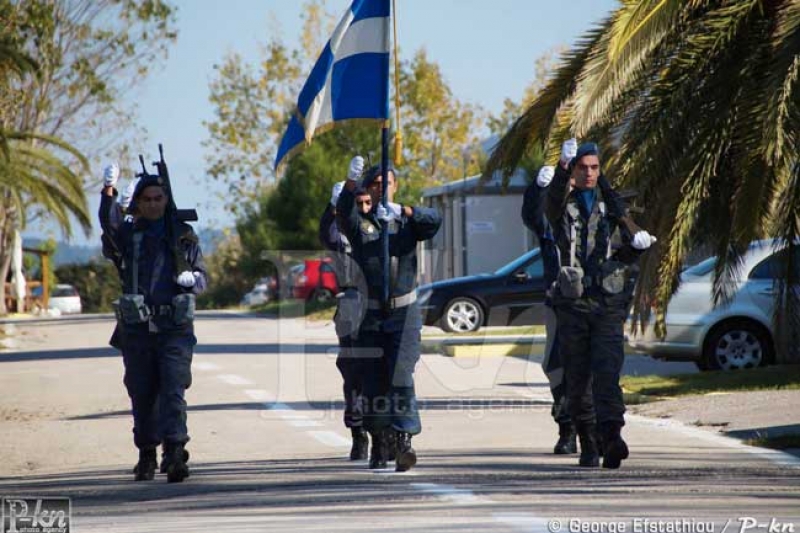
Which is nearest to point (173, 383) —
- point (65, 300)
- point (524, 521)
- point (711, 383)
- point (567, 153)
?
point (567, 153)

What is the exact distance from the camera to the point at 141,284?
1036 cm

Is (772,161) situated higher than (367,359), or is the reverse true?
(772,161)

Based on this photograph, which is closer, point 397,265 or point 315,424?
point 397,265

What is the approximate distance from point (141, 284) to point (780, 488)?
170 inches

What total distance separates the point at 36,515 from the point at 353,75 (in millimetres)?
4623

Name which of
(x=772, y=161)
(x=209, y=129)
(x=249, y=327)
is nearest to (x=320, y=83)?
(x=772, y=161)

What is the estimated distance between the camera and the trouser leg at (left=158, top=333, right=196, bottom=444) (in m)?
10.2

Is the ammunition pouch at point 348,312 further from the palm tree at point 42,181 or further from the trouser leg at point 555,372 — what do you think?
the palm tree at point 42,181

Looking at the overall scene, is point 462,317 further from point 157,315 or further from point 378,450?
point 157,315

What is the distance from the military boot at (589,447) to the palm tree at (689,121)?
195 inches

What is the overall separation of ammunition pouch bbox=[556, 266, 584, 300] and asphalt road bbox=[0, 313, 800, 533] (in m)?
1.16

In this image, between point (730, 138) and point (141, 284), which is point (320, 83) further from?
point (730, 138)

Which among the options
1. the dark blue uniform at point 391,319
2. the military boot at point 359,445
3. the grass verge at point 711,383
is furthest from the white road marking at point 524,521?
the grass verge at point 711,383

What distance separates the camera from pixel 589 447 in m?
10.3
